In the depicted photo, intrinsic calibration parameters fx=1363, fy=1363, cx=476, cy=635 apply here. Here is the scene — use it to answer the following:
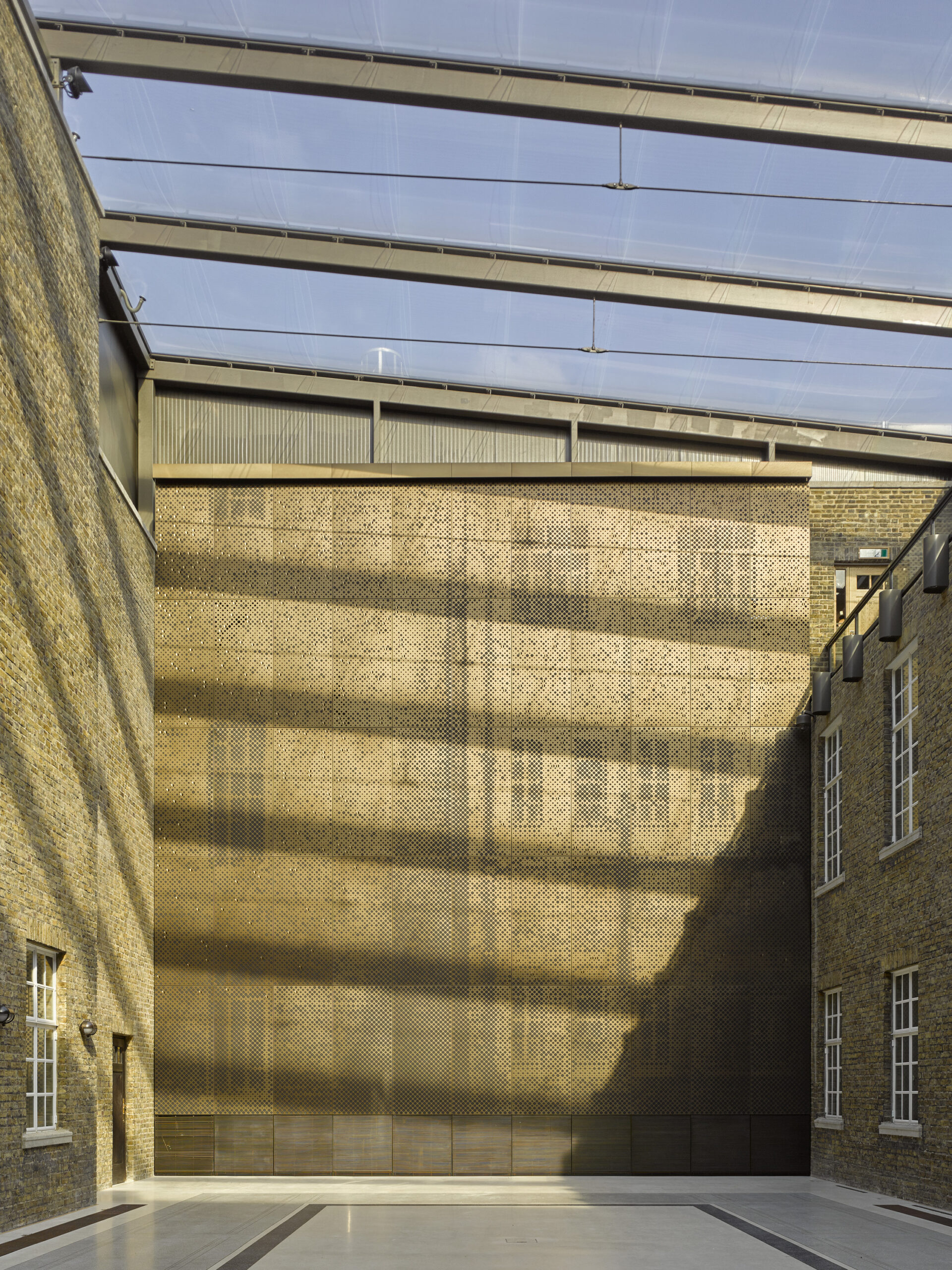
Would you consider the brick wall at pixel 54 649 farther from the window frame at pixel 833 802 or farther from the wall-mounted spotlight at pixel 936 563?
the window frame at pixel 833 802

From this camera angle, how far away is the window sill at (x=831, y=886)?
1694 cm

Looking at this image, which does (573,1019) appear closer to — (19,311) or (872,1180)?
(872,1180)

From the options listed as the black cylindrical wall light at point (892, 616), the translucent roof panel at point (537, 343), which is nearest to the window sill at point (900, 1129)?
the black cylindrical wall light at point (892, 616)

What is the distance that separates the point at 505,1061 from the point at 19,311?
451 inches

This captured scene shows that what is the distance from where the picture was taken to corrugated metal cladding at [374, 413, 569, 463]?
20.3 meters

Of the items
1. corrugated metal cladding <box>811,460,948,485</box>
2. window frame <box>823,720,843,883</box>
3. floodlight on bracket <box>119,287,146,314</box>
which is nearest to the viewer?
window frame <box>823,720,843,883</box>

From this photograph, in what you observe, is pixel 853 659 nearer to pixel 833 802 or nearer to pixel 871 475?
pixel 833 802

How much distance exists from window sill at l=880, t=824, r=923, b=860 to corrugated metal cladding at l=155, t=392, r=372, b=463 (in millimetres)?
9482

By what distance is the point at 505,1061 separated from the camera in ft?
60.2

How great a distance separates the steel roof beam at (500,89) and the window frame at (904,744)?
5.34 m

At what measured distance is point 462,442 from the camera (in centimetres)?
2038

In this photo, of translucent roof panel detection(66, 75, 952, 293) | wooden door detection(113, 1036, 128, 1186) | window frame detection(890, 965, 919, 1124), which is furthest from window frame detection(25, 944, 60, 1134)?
translucent roof panel detection(66, 75, 952, 293)

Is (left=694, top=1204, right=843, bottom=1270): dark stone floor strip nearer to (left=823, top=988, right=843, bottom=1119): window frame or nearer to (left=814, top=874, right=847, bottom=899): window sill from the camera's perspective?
(left=823, top=988, right=843, bottom=1119): window frame

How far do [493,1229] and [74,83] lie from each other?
12.0 m
